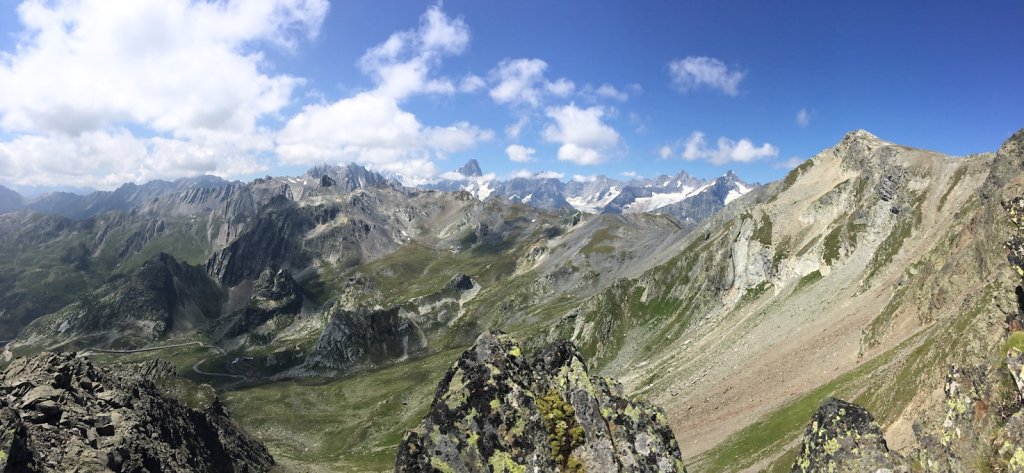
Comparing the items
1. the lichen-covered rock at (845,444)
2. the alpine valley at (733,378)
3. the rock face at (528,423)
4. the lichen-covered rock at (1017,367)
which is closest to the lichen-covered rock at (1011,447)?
the alpine valley at (733,378)

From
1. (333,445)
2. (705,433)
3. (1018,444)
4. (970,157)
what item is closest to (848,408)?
(1018,444)

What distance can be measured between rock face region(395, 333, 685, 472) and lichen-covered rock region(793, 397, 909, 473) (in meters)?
7.00

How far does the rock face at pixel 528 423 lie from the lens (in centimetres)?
1492

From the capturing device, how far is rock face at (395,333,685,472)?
14922 millimetres

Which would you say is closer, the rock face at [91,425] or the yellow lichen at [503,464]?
the yellow lichen at [503,464]

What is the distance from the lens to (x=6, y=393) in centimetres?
4562

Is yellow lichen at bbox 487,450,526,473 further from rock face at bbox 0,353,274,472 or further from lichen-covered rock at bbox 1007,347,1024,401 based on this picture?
rock face at bbox 0,353,274,472

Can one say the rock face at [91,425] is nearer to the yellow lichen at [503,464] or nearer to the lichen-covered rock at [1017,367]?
the yellow lichen at [503,464]

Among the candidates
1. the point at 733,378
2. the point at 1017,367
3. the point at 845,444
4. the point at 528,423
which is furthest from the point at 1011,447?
the point at 733,378

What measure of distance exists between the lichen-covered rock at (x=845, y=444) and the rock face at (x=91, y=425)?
38928mm

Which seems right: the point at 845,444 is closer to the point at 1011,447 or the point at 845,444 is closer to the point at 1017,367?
the point at 1011,447

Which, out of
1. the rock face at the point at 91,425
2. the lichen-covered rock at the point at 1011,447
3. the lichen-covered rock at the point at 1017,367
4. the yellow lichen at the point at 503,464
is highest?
the rock face at the point at 91,425

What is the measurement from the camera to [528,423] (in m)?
16.0

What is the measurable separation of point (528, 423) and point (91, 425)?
4876 centimetres
